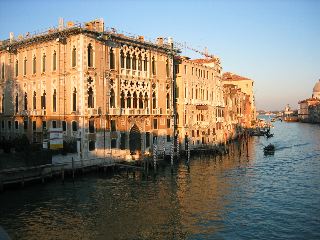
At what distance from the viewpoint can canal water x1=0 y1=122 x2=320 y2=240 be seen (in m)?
20.6

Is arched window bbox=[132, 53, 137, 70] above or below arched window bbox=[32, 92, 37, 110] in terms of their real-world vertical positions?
above

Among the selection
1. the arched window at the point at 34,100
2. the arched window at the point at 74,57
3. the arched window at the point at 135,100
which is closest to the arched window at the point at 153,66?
the arched window at the point at 135,100

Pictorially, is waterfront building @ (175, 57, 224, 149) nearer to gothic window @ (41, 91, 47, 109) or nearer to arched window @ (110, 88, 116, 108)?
arched window @ (110, 88, 116, 108)

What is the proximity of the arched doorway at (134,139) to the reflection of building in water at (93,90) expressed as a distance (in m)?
0.11

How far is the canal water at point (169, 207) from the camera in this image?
20641mm

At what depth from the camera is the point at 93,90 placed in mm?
36031

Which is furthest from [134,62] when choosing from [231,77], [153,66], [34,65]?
[231,77]

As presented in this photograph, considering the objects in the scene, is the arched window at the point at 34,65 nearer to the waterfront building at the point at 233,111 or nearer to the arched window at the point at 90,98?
the arched window at the point at 90,98

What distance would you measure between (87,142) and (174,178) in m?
8.75

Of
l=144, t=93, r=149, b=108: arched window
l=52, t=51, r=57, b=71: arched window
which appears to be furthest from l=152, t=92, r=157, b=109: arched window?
l=52, t=51, r=57, b=71: arched window

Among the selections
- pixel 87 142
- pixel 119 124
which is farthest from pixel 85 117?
pixel 119 124

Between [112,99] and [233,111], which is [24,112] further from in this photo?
[233,111]

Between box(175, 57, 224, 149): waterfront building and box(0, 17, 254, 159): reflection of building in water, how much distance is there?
207mm

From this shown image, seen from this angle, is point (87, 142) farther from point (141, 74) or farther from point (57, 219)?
point (57, 219)
